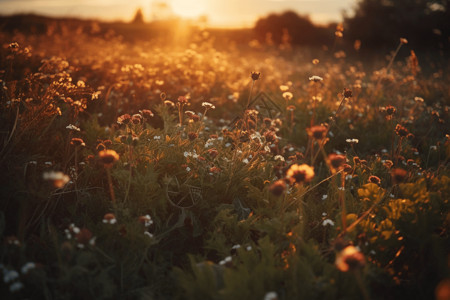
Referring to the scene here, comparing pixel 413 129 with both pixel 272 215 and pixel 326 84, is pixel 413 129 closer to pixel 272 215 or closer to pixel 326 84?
pixel 326 84

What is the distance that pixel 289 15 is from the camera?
2019 cm

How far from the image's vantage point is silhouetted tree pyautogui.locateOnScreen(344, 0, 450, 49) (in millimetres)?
14857

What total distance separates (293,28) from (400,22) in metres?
6.29

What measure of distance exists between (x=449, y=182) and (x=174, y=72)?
4475mm

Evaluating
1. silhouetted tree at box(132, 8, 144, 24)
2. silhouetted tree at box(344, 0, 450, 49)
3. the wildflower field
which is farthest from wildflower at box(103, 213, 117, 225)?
silhouetted tree at box(132, 8, 144, 24)

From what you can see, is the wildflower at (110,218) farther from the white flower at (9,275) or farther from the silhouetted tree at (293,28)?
the silhouetted tree at (293,28)

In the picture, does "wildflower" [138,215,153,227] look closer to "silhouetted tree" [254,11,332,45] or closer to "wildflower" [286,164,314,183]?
"wildflower" [286,164,314,183]

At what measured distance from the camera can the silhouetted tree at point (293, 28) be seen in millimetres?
20109

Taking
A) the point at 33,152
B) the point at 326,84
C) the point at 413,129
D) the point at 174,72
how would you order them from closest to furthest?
the point at 33,152
the point at 413,129
the point at 174,72
the point at 326,84

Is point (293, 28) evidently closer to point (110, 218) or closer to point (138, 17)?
point (138, 17)

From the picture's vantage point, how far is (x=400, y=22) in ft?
51.4

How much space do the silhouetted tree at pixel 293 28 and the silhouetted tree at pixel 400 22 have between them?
3114 millimetres

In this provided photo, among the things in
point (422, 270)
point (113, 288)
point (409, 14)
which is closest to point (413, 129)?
point (422, 270)

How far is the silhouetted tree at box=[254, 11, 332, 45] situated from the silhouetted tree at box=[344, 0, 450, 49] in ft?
10.2
